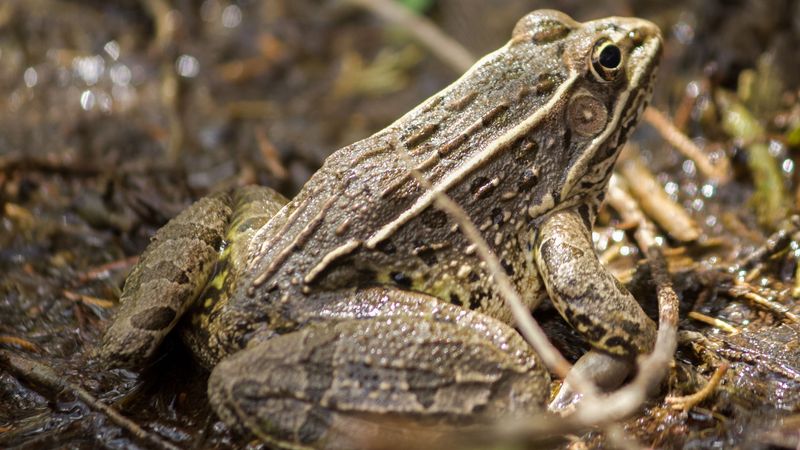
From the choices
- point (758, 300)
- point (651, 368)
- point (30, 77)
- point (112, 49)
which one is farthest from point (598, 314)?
point (30, 77)

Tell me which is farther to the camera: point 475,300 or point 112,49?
point 112,49

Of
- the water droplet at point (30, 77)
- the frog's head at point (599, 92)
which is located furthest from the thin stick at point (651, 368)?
the water droplet at point (30, 77)

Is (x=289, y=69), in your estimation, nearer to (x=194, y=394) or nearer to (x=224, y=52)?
(x=224, y=52)

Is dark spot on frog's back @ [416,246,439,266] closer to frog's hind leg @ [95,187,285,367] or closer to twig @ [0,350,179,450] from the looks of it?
frog's hind leg @ [95,187,285,367]

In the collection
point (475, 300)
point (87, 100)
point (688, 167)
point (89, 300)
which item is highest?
point (87, 100)

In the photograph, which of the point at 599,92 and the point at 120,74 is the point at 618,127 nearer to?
the point at 599,92

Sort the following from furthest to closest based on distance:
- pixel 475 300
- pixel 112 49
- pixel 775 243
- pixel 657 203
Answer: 1. pixel 112 49
2. pixel 657 203
3. pixel 775 243
4. pixel 475 300

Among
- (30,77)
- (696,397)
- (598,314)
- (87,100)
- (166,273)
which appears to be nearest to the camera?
(696,397)

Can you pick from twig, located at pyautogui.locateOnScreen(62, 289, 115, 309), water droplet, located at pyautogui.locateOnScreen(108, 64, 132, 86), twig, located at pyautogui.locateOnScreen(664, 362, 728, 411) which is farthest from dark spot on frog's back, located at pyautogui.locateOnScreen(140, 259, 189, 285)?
water droplet, located at pyautogui.locateOnScreen(108, 64, 132, 86)
